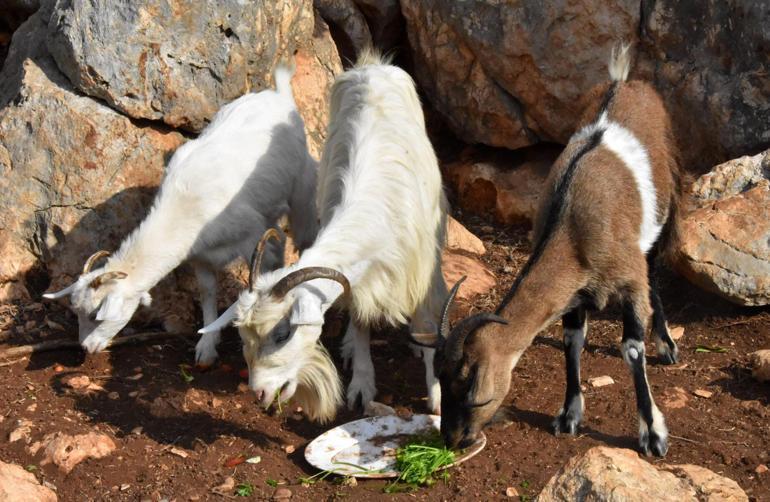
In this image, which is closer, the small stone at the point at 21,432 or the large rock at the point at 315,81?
the small stone at the point at 21,432

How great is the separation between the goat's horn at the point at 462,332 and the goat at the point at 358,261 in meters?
0.66

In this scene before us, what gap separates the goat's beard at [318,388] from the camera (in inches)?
196

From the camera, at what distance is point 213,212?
247 inches

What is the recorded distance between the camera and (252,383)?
4.83 meters

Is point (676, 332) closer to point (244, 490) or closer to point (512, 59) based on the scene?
point (512, 59)

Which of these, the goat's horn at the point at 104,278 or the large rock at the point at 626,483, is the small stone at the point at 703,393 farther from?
the goat's horn at the point at 104,278

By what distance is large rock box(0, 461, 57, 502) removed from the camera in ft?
14.3

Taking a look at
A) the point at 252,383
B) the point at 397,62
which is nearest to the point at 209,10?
the point at 397,62

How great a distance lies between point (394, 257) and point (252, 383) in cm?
104

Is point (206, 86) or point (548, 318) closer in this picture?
point (548, 318)

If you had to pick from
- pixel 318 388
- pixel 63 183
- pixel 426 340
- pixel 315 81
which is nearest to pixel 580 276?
pixel 426 340

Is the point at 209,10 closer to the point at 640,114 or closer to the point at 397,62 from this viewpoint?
the point at 397,62

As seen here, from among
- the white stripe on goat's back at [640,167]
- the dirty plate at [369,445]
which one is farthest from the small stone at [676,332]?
the dirty plate at [369,445]

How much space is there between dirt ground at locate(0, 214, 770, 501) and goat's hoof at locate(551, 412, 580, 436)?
52mm
